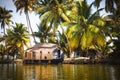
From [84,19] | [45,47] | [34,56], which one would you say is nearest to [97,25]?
[84,19]

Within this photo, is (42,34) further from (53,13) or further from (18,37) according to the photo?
(53,13)

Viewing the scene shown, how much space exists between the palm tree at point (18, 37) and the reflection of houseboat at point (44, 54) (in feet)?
37.6

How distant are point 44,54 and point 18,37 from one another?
15.1 metres

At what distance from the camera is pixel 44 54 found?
4534cm

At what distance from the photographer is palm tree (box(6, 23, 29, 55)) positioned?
57466mm

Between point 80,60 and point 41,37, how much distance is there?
22.0 metres

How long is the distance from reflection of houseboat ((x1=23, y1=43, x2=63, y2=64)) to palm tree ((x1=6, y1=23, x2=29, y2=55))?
11454mm

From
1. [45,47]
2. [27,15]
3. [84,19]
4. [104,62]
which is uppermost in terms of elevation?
[27,15]

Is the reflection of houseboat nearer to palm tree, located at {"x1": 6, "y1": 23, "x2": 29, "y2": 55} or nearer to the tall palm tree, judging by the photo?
palm tree, located at {"x1": 6, "y1": 23, "x2": 29, "y2": 55}

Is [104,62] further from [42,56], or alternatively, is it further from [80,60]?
[42,56]

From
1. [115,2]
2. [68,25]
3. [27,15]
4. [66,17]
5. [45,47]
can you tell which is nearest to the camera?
[115,2]

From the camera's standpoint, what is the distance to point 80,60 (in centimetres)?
3853

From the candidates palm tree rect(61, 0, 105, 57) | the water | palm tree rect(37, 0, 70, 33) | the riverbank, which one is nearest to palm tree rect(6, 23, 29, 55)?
palm tree rect(37, 0, 70, 33)

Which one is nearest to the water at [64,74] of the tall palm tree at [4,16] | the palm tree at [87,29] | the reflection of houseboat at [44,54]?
the palm tree at [87,29]
